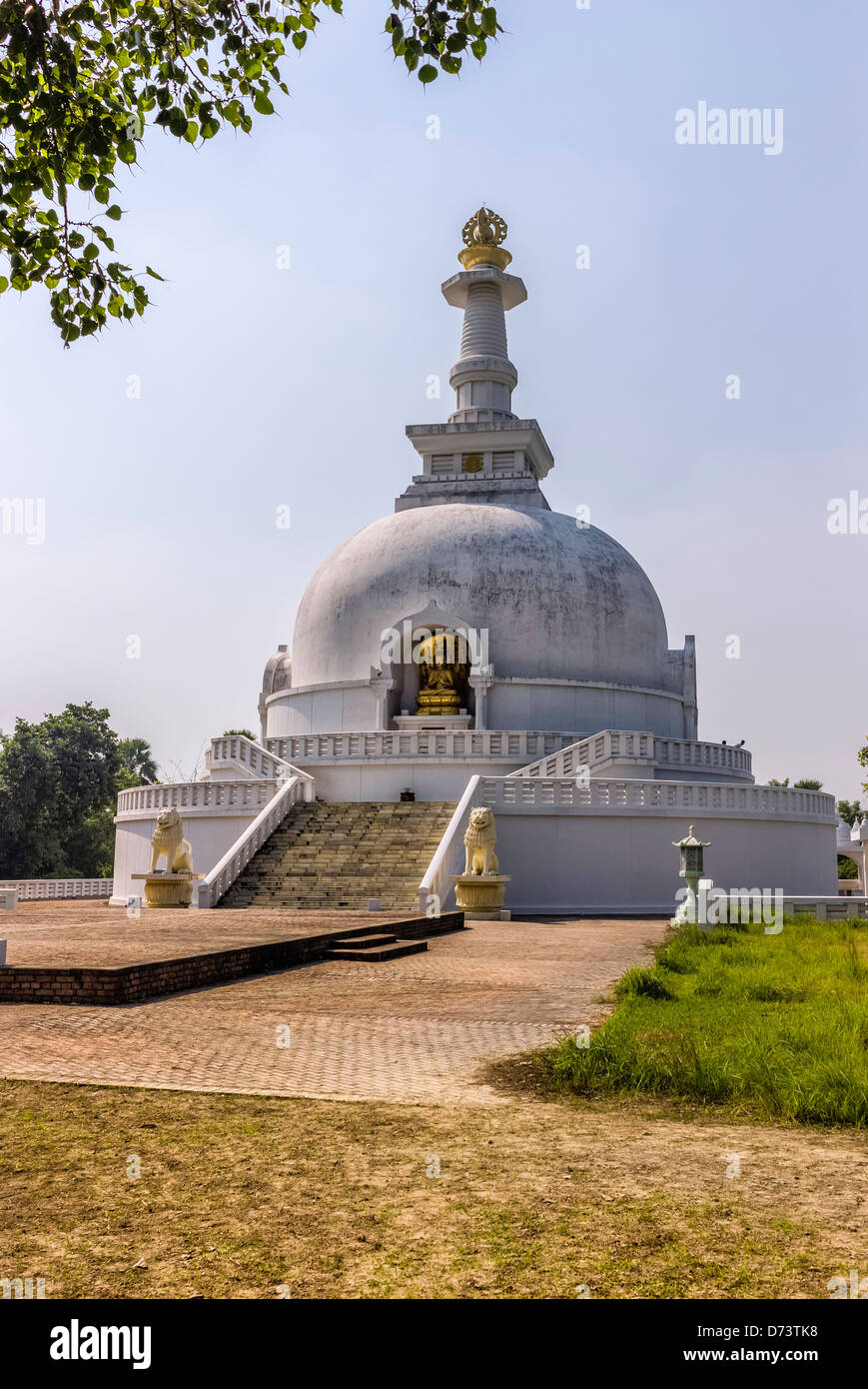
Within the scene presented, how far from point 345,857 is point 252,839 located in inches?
83.3

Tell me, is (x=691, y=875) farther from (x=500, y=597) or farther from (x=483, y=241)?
(x=483, y=241)

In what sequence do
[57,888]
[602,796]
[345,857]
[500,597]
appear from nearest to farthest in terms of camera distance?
[345,857] → [602,796] → [500,597] → [57,888]

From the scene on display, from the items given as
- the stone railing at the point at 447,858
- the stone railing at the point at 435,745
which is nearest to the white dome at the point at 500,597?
the stone railing at the point at 435,745

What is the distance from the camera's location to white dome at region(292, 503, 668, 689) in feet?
111

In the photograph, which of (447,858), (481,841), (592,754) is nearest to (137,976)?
(481,841)

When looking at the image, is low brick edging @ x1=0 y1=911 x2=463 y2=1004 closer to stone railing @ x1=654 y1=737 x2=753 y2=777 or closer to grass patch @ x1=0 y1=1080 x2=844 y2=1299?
grass patch @ x1=0 y1=1080 x2=844 y2=1299

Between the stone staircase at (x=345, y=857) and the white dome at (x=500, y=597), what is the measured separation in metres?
8.94

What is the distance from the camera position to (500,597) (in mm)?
33844

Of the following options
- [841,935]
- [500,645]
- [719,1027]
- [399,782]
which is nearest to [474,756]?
[399,782]

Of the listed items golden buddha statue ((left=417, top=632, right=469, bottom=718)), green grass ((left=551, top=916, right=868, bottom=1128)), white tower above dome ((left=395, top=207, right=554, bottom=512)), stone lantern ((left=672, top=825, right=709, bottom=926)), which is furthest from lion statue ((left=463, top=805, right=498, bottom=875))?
white tower above dome ((left=395, top=207, right=554, bottom=512))

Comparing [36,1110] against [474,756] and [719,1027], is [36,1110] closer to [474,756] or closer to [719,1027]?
[719,1027]

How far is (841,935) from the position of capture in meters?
16.2

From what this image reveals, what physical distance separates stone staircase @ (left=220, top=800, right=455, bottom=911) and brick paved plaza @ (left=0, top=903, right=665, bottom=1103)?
6.03 metres

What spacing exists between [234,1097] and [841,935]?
12.3 meters
